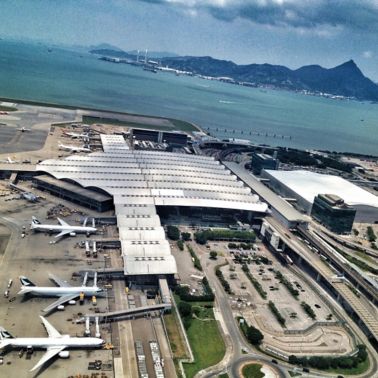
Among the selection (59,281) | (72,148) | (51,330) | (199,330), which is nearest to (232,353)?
(199,330)

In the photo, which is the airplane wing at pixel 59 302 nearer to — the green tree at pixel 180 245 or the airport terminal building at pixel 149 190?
the airport terminal building at pixel 149 190

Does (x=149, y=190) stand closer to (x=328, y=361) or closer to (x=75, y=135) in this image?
(x=328, y=361)

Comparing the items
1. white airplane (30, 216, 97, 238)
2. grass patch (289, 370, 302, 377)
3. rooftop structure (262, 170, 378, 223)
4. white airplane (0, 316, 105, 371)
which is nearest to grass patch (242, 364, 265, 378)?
grass patch (289, 370, 302, 377)

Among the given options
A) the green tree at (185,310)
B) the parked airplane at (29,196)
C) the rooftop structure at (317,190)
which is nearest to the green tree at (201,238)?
the green tree at (185,310)

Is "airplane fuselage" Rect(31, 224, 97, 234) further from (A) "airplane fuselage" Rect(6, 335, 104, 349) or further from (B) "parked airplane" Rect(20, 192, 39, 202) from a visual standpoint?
(A) "airplane fuselage" Rect(6, 335, 104, 349)

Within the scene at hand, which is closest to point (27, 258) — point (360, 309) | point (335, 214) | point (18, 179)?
point (18, 179)

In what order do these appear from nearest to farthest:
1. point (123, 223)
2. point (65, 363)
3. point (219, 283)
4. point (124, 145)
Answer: point (65, 363), point (219, 283), point (123, 223), point (124, 145)

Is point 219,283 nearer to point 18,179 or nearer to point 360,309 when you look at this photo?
point 360,309
